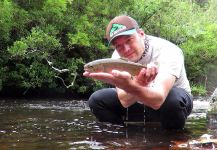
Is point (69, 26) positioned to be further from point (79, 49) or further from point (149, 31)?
point (149, 31)

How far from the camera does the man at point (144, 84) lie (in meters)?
2.42

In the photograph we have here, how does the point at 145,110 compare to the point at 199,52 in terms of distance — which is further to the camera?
the point at 199,52

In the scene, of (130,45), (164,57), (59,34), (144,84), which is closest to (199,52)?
(59,34)

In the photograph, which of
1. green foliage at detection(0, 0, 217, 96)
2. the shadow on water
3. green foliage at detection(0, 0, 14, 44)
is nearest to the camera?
the shadow on water

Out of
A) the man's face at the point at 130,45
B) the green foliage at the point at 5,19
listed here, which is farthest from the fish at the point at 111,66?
the green foliage at the point at 5,19

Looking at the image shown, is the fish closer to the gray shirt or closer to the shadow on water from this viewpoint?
the gray shirt

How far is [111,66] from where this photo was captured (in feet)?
9.23

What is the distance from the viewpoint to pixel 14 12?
35.7 ft

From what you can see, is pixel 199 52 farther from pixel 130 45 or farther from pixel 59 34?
pixel 130 45

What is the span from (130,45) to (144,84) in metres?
1.03

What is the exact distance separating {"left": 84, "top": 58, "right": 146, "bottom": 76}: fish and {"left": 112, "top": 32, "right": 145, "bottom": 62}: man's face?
53cm

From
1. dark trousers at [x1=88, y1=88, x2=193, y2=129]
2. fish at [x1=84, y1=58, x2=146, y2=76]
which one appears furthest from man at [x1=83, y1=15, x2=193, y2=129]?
fish at [x1=84, y1=58, x2=146, y2=76]

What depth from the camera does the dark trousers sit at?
12.7 feet

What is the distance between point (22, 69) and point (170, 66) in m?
8.23
